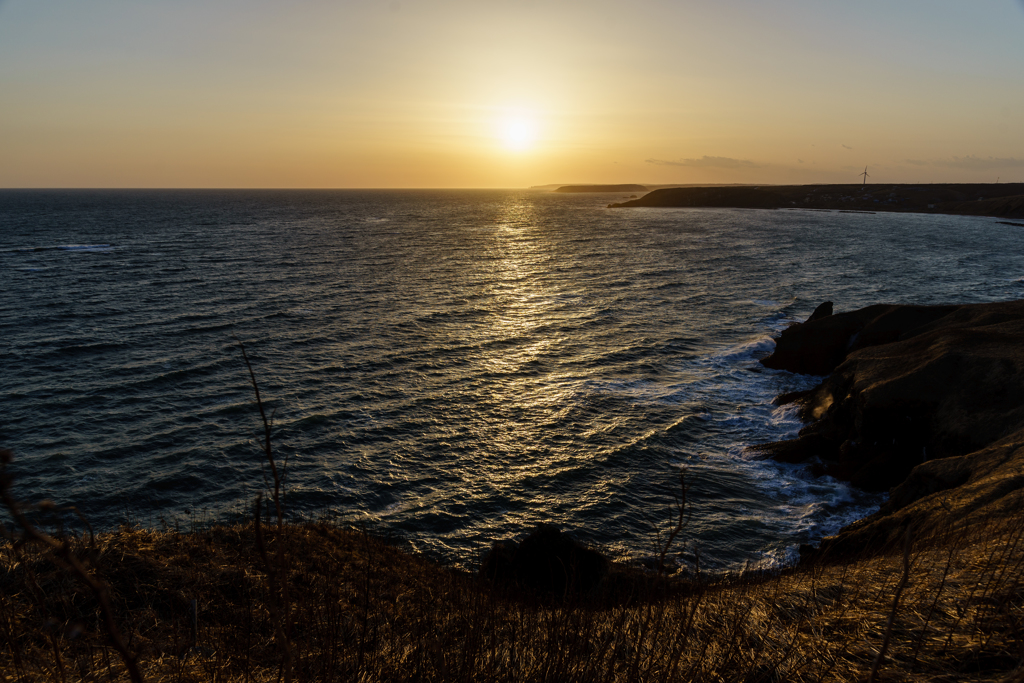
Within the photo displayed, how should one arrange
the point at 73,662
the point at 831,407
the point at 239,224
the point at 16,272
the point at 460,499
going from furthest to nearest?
the point at 239,224 → the point at 16,272 → the point at 831,407 → the point at 460,499 → the point at 73,662

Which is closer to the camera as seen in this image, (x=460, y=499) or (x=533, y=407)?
(x=460, y=499)

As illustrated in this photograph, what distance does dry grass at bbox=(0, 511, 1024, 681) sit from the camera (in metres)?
4.44

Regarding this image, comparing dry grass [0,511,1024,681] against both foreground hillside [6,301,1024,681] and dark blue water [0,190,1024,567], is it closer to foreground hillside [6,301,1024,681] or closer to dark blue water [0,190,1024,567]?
foreground hillside [6,301,1024,681]

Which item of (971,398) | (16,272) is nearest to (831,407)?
(971,398)

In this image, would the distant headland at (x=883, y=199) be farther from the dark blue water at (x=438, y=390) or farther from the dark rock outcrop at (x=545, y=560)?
the dark rock outcrop at (x=545, y=560)

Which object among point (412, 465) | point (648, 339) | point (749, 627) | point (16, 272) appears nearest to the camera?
point (749, 627)

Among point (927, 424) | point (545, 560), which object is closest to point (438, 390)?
point (545, 560)

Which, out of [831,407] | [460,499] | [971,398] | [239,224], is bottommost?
[460,499]

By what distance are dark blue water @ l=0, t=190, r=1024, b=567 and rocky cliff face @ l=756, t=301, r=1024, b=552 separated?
163 centimetres

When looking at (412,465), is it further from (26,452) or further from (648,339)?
(648,339)

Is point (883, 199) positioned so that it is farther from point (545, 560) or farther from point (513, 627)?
point (513, 627)

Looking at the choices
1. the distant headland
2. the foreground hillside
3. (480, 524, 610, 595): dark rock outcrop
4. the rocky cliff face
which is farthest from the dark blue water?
the distant headland

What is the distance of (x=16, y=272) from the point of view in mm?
52781

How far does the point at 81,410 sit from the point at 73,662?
23.3m
